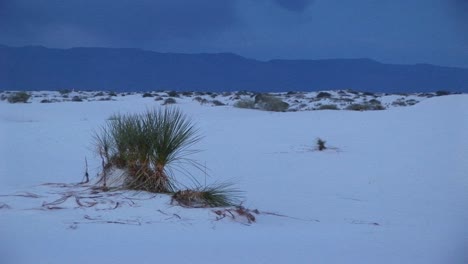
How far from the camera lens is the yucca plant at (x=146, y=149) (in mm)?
7711

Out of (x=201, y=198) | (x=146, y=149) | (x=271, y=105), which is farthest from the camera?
(x=271, y=105)

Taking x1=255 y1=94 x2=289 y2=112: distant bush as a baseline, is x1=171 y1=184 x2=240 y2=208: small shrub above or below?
below

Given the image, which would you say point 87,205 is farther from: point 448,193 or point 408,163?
point 408,163

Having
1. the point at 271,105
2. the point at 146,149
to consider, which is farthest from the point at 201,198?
the point at 271,105

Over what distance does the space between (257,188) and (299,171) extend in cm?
202

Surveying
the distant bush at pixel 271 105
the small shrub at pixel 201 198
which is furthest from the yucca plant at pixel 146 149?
the distant bush at pixel 271 105

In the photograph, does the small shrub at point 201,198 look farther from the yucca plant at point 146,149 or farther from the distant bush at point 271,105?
the distant bush at point 271,105

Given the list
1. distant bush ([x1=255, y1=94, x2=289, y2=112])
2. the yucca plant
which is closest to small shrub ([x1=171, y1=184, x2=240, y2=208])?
the yucca plant

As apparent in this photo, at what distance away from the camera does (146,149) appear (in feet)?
26.2

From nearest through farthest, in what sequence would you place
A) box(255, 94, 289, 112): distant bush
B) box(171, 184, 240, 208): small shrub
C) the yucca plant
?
box(171, 184, 240, 208): small shrub, the yucca plant, box(255, 94, 289, 112): distant bush

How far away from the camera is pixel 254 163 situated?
13430mm

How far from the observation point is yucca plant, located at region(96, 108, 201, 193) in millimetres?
7711

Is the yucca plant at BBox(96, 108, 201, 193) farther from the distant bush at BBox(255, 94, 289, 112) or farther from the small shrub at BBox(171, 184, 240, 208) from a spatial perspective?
the distant bush at BBox(255, 94, 289, 112)

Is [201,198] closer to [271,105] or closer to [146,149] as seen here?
[146,149]
